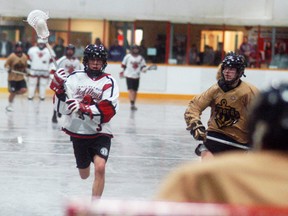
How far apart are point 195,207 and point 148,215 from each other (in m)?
0.13

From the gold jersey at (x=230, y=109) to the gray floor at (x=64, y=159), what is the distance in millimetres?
1104

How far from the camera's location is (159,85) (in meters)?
30.1

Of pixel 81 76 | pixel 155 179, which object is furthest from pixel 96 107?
pixel 155 179

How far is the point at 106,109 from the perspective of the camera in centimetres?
870

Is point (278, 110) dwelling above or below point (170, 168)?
above

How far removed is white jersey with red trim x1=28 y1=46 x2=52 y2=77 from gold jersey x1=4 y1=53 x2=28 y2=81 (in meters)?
1.69

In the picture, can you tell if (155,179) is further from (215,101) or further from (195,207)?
(195,207)

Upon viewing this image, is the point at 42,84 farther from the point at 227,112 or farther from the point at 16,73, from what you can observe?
the point at 227,112

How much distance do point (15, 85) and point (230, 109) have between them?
14.5 m

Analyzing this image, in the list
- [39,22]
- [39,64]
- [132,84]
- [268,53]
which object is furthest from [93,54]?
[268,53]

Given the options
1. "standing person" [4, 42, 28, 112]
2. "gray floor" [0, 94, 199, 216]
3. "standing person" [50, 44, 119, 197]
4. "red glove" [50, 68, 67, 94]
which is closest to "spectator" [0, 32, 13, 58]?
"standing person" [4, 42, 28, 112]

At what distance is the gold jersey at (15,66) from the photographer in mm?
22547

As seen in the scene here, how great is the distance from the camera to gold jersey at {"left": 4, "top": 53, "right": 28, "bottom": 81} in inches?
888

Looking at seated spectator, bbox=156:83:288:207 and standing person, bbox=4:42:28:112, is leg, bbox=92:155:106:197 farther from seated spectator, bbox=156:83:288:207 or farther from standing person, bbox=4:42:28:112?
standing person, bbox=4:42:28:112
